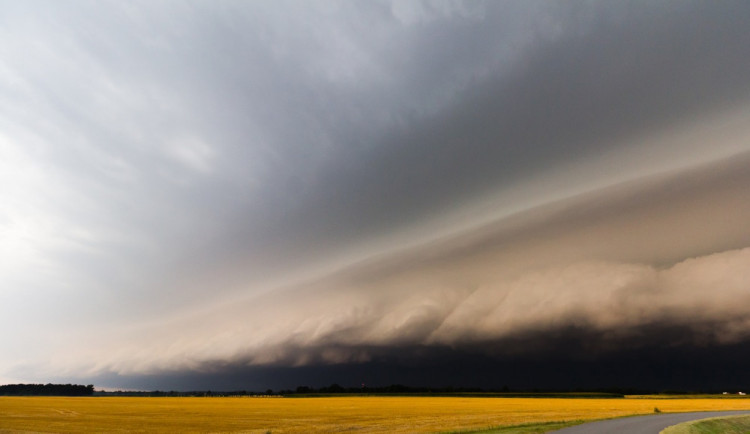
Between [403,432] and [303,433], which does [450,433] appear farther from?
[303,433]

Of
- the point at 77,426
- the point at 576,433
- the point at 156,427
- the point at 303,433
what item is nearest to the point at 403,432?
the point at 303,433

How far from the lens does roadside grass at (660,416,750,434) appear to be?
45.1 m

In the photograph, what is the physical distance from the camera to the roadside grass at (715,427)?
148 ft

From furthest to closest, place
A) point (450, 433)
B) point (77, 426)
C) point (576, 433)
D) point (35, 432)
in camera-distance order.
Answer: point (77, 426) < point (35, 432) < point (450, 433) < point (576, 433)

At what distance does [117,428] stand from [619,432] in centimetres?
5581

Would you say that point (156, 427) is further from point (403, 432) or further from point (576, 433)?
point (576, 433)

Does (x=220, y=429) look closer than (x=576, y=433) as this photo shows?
No

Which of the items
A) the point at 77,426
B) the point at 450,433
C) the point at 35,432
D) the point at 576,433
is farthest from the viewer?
the point at 77,426

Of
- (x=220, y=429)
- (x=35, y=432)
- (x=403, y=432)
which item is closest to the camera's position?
(x=403, y=432)

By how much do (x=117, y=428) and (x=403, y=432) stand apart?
36.1 m

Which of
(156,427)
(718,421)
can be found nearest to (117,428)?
(156,427)

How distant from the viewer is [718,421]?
5722 centimetres

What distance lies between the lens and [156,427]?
2362 inches

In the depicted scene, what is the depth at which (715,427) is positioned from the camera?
52656 mm
